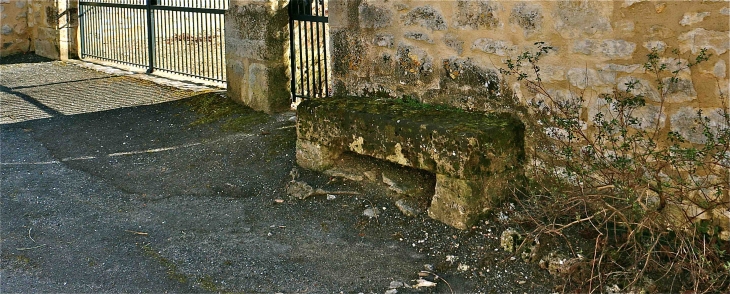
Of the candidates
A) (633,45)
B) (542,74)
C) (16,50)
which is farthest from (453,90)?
(16,50)

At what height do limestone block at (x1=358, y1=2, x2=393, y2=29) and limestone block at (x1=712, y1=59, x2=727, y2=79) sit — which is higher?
limestone block at (x1=358, y1=2, x2=393, y2=29)

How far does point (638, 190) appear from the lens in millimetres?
4008

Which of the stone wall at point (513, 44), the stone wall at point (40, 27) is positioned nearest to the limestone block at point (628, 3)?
the stone wall at point (513, 44)

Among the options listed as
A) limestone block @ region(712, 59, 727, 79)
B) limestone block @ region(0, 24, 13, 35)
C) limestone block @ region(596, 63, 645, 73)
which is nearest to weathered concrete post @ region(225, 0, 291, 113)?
limestone block @ region(596, 63, 645, 73)

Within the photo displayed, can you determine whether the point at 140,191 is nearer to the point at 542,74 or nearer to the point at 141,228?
the point at 141,228

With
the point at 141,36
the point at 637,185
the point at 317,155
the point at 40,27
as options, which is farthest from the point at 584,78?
the point at 40,27

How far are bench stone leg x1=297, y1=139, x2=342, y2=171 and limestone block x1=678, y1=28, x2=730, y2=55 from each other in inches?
97.6

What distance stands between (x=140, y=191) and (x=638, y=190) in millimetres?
3588

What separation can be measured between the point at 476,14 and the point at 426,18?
43 cm

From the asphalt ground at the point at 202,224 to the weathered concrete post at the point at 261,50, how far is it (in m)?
0.22

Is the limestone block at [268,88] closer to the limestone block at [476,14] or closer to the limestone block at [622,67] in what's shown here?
the limestone block at [476,14]

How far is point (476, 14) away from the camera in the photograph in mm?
5055

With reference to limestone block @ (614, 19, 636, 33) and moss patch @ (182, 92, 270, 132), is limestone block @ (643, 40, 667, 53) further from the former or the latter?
moss patch @ (182, 92, 270, 132)

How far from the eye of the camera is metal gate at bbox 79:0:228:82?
393 inches
